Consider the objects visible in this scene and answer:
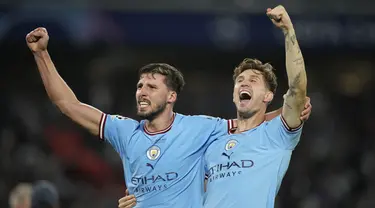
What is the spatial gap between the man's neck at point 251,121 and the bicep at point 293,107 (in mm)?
358

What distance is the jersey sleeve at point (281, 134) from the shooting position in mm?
6785

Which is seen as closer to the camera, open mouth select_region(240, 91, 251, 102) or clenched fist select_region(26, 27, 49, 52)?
open mouth select_region(240, 91, 251, 102)

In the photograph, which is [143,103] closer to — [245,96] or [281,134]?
[245,96]

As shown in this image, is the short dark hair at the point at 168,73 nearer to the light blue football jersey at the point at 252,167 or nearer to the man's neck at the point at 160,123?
the man's neck at the point at 160,123

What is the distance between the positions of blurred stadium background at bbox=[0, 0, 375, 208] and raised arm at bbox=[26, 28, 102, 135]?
22.3 ft

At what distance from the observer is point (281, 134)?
6828 millimetres

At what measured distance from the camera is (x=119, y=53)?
1769cm

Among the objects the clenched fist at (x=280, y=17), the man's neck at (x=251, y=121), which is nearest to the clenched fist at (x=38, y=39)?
the man's neck at (x=251, y=121)

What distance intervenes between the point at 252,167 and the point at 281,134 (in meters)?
0.32

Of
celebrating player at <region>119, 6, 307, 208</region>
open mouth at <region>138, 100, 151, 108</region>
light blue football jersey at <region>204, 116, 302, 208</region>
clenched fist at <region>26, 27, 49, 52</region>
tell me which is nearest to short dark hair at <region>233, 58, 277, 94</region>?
celebrating player at <region>119, 6, 307, 208</region>

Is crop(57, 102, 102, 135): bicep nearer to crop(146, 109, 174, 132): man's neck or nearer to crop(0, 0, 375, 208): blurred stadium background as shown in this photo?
crop(146, 109, 174, 132): man's neck

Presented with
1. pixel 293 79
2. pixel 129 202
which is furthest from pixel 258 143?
pixel 129 202

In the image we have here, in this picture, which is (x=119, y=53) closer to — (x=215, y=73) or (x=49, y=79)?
(x=215, y=73)

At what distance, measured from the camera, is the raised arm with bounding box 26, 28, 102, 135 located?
24.1 ft
